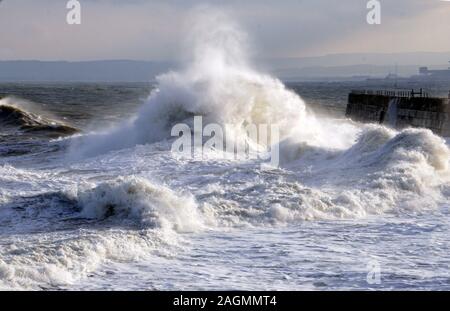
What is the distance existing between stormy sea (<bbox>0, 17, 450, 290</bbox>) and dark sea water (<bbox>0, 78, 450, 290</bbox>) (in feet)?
0.08

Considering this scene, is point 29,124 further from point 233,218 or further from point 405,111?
point 233,218

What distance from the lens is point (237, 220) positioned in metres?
11.1

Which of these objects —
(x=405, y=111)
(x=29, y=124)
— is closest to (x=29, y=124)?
(x=29, y=124)

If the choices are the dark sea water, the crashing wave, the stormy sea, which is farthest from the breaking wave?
the dark sea water

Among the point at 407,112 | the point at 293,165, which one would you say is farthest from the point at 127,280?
the point at 407,112

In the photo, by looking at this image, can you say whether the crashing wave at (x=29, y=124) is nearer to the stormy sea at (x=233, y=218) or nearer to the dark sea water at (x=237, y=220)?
the stormy sea at (x=233, y=218)

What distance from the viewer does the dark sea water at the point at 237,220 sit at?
7883 mm

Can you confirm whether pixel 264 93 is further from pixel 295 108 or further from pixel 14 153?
pixel 14 153

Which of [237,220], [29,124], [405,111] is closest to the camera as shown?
[237,220]

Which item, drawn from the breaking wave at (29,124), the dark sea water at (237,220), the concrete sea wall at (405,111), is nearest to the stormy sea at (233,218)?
the dark sea water at (237,220)

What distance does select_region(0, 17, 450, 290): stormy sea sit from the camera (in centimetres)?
788

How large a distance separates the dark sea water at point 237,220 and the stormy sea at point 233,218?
0.08ft

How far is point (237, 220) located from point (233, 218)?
10 centimetres
